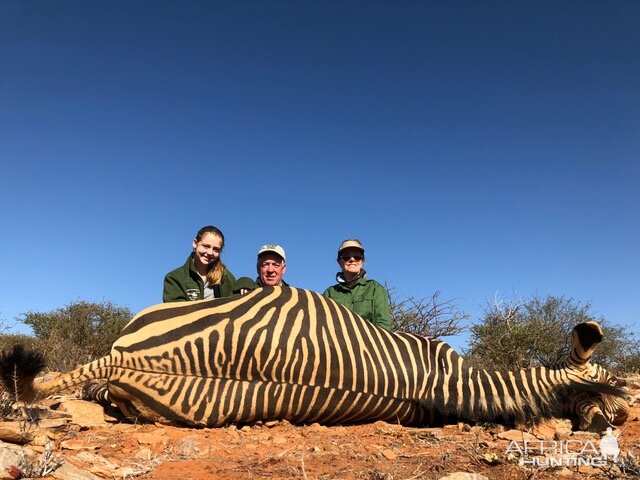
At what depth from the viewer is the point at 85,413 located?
11.1 ft

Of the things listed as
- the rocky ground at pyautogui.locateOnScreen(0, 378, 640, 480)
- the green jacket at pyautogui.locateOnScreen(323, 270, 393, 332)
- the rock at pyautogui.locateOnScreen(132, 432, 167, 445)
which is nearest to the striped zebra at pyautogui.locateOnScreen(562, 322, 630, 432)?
the rocky ground at pyautogui.locateOnScreen(0, 378, 640, 480)

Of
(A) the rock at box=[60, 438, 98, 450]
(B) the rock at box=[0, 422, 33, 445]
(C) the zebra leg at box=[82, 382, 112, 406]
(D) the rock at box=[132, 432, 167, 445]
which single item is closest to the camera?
(B) the rock at box=[0, 422, 33, 445]

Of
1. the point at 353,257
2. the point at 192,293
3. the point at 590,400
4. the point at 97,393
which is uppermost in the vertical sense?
the point at 353,257

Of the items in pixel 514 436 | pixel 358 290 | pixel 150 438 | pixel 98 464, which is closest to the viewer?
pixel 98 464

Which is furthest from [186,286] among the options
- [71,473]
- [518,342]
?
[518,342]

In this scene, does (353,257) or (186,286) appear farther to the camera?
(353,257)

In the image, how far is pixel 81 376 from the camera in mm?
3146

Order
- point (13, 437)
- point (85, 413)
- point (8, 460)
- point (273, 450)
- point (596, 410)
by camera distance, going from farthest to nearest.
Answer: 1. point (85, 413)
2. point (596, 410)
3. point (273, 450)
4. point (13, 437)
5. point (8, 460)

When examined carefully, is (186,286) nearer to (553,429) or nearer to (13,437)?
(13,437)

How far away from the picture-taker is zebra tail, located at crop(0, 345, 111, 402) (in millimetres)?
2996

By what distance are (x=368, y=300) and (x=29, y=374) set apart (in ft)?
9.80

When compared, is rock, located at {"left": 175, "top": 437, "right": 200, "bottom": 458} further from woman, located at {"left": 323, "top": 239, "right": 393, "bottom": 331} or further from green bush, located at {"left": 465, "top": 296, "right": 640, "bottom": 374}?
green bush, located at {"left": 465, "top": 296, "right": 640, "bottom": 374}

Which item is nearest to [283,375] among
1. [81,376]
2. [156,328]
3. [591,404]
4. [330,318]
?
[330,318]

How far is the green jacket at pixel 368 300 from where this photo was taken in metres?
4.98
